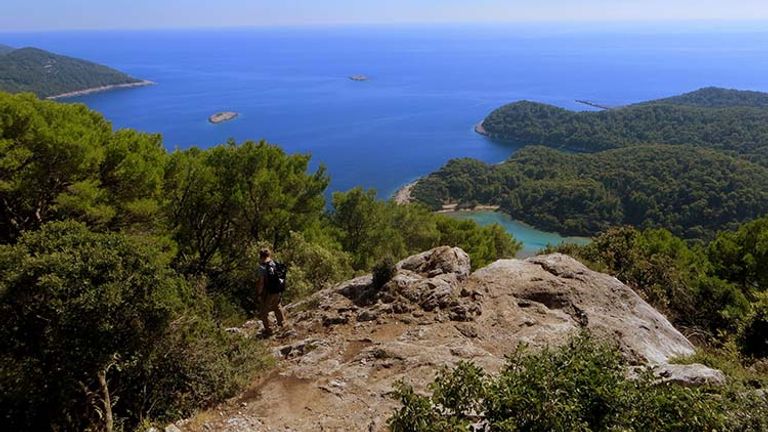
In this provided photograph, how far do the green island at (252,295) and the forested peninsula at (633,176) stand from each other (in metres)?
54.8

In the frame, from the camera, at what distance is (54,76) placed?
16325 cm

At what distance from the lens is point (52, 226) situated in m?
6.87

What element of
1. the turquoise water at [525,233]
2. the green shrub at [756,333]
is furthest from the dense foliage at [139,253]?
the turquoise water at [525,233]

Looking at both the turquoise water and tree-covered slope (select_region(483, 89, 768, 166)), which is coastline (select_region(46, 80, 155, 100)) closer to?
tree-covered slope (select_region(483, 89, 768, 166))

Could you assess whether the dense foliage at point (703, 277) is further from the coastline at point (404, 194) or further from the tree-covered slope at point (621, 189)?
the coastline at point (404, 194)

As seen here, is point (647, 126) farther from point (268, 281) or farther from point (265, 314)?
point (268, 281)

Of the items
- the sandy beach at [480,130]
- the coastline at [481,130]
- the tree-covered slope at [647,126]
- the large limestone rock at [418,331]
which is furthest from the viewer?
the sandy beach at [480,130]

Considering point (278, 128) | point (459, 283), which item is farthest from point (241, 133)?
point (459, 283)

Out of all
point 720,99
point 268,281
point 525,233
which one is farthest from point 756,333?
point 720,99

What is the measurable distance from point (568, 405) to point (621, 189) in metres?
85.2

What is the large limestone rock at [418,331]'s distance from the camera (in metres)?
7.27

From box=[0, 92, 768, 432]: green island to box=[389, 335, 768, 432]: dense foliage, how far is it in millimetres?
19

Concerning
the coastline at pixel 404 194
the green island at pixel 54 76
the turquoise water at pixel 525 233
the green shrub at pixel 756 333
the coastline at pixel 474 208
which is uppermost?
the green island at pixel 54 76

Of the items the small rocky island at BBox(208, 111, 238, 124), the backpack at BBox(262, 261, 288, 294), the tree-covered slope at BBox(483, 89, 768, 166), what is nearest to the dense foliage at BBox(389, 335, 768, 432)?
the backpack at BBox(262, 261, 288, 294)
